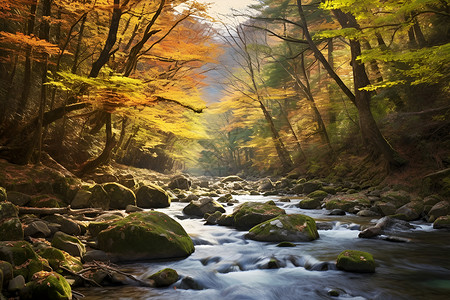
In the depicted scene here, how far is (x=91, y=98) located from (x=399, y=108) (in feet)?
33.9

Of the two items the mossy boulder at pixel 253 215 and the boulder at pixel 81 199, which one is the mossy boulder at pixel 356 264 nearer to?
the mossy boulder at pixel 253 215

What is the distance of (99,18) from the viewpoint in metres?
11.1

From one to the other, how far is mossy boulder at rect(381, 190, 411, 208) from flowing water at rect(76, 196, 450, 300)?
1772 mm

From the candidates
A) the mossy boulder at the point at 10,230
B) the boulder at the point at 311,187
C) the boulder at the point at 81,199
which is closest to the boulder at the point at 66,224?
the mossy boulder at the point at 10,230

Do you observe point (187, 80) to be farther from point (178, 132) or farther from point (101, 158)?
point (101, 158)

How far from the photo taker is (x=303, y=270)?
177 inches

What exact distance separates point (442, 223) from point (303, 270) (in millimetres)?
3445

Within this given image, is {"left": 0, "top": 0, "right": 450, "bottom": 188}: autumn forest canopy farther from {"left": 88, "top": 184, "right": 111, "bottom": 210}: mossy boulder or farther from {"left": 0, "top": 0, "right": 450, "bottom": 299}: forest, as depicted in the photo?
{"left": 88, "top": 184, "right": 111, "bottom": 210}: mossy boulder

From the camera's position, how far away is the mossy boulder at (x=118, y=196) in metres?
8.25

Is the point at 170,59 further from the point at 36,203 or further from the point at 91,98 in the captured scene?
the point at 36,203

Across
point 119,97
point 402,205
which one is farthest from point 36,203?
point 402,205

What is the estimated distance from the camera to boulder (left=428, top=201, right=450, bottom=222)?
663 cm

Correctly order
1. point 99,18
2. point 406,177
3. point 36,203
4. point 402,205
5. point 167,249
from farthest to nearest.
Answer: point 99,18, point 406,177, point 402,205, point 36,203, point 167,249

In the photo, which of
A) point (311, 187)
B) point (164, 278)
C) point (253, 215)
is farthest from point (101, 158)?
point (311, 187)
